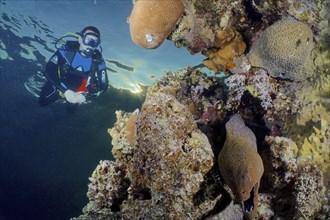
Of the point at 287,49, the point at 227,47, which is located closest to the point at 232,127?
the point at 287,49

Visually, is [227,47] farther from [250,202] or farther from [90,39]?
[90,39]

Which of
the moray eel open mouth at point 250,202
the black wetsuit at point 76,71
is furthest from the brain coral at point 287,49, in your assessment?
the black wetsuit at point 76,71

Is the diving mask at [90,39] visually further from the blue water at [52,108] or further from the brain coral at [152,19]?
the brain coral at [152,19]

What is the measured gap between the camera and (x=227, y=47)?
4.83 metres

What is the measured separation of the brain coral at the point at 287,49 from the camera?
387 cm

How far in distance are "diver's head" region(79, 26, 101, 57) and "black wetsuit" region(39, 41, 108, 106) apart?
0.35 metres

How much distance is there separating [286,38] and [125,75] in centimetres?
1087

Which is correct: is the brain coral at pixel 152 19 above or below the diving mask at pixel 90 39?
below

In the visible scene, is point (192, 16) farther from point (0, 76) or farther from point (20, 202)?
point (20, 202)

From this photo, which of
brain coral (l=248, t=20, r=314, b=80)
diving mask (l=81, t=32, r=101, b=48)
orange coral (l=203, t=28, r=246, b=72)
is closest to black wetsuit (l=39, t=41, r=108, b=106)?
diving mask (l=81, t=32, r=101, b=48)

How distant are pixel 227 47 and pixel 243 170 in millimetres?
2858

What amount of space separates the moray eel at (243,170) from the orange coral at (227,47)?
7.24ft

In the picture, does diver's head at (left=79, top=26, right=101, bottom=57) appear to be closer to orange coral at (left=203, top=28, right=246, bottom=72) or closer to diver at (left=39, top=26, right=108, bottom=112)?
diver at (left=39, top=26, right=108, bottom=112)

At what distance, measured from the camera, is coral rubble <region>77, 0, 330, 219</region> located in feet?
8.23
